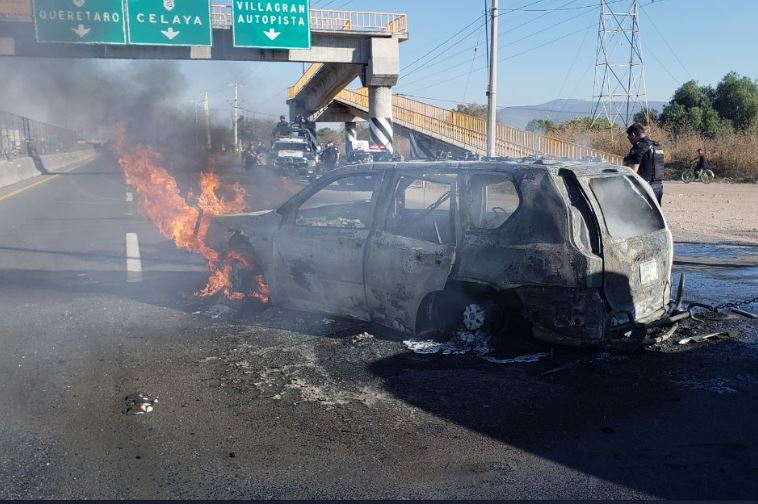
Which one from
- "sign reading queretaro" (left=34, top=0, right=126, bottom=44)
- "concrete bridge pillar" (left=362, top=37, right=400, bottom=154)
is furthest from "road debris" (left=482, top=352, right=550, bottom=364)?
"concrete bridge pillar" (left=362, top=37, right=400, bottom=154)

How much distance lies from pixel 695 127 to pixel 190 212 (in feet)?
131

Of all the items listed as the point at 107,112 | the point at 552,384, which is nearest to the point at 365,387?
the point at 552,384

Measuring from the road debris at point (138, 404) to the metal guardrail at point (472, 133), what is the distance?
75.8ft

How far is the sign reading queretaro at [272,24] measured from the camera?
2084 cm

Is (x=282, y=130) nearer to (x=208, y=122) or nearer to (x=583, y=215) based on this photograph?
(x=208, y=122)

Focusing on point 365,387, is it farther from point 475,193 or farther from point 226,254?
point 226,254

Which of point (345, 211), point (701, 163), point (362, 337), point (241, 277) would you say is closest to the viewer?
point (362, 337)

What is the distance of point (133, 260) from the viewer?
1009 centimetres

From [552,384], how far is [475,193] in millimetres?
1657

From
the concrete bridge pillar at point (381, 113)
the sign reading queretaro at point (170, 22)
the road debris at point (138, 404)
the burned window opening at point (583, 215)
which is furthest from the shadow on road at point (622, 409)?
the concrete bridge pillar at point (381, 113)

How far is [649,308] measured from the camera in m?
5.33

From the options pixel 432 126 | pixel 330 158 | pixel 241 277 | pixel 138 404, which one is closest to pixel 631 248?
pixel 138 404

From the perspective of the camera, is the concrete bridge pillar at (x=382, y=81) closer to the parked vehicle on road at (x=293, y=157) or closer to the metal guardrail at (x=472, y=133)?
the metal guardrail at (x=472, y=133)

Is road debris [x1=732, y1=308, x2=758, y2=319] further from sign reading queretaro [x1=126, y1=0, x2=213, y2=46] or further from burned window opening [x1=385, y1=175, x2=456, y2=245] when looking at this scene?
sign reading queretaro [x1=126, y1=0, x2=213, y2=46]
